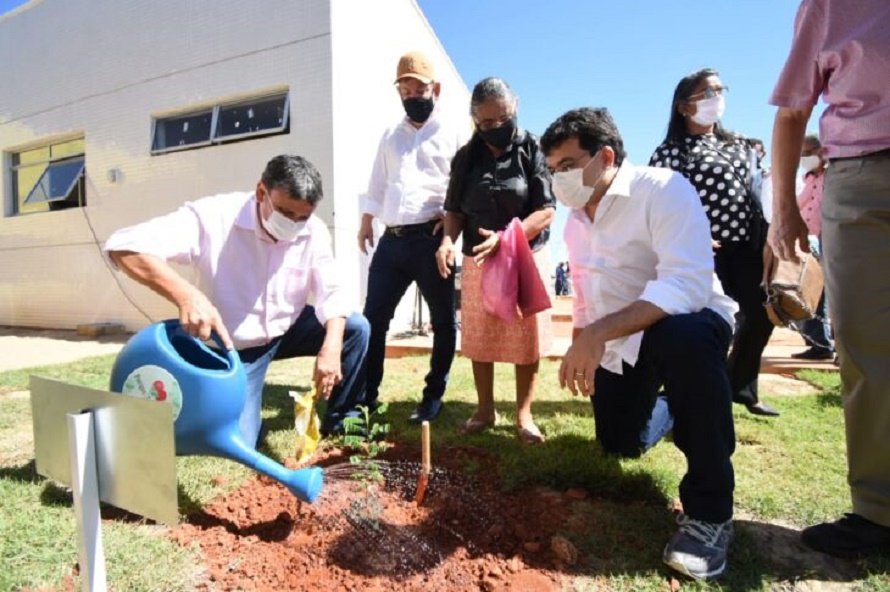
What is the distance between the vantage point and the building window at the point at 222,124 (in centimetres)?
645

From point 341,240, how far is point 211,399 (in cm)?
442

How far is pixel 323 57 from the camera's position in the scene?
5.95 metres

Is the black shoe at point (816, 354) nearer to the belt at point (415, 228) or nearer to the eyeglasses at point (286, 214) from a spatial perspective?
the belt at point (415, 228)

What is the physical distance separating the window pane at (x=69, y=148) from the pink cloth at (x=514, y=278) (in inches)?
331

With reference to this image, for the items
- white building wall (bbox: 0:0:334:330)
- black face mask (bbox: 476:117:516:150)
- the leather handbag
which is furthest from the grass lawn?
white building wall (bbox: 0:0:334:330)

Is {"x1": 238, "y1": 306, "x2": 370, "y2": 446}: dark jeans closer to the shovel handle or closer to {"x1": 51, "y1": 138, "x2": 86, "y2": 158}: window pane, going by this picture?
the shovel handle

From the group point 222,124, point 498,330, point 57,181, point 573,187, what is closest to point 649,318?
point 573,187

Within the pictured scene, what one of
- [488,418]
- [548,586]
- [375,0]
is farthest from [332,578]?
[375,0]

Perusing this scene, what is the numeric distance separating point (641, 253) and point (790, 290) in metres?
1.03

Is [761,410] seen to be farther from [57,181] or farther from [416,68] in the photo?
[57,181]

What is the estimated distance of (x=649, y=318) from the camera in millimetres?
1684

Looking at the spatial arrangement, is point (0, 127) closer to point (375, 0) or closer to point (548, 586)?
point (375, 0)

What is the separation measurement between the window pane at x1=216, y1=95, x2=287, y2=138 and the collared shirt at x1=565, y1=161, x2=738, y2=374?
17.0 feet

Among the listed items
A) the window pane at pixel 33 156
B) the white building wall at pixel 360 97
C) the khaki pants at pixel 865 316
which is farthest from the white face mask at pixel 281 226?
the window pane at pixel 33 156
